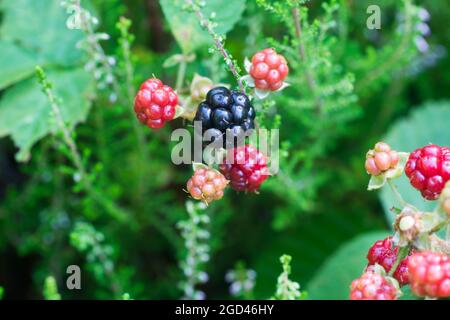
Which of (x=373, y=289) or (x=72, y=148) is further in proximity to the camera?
(x=72, y=148)

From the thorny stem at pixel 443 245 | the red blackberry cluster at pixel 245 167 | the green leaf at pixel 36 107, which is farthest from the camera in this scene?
the green leaf at pixel 36 107

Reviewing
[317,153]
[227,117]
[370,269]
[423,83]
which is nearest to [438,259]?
[370,269]

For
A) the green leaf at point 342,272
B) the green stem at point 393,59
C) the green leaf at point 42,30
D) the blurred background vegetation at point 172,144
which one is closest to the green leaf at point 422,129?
the blurred background vegetation at point 172,144

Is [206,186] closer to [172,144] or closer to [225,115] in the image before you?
[225,115]

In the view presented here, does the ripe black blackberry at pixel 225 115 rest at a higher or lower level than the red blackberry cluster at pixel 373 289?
higher

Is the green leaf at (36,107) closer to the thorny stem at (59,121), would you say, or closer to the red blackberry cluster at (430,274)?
the thorny stem at (59,121)

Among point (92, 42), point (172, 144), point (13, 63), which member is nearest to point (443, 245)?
point (92, 42)

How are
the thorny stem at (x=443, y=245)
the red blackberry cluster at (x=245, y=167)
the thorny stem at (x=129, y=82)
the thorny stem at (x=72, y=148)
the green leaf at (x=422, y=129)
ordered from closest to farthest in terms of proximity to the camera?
the thorny stem at (x=443, y=245)
the red blackberry cluster at (x=245, y=167)
the thorny stem at (x=72, y=148)
the thorny stem at (x=129, y=82)
the green leaf at (x=422, y=129)
